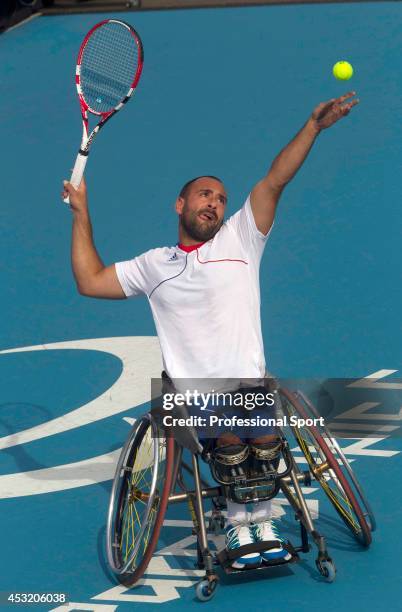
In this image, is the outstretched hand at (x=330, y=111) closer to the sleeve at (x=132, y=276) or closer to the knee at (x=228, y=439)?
the sleeve at (x=132, y=276)

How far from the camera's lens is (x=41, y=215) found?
9.92 m

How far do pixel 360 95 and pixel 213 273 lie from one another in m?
6.08

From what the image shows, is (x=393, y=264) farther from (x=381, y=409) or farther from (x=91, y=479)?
(x=91, y=479)

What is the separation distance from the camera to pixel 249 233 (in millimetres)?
5754

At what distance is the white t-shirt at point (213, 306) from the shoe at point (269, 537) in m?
0.67

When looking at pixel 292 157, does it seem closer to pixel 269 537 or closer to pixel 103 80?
pixel 103 80

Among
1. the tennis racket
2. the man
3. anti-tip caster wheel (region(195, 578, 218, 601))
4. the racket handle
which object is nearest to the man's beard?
the man

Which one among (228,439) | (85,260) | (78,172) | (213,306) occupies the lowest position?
(228,439)

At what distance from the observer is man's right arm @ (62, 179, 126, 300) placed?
5844mm

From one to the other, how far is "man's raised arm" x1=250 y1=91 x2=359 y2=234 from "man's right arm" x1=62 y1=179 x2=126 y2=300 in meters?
0.82

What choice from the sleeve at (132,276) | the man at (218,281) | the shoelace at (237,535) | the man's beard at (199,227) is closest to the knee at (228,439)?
the man at (218,281)

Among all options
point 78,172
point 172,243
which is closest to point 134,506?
point 78,172

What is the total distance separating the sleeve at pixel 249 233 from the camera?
5738mm

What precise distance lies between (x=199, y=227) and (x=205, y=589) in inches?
67.6
